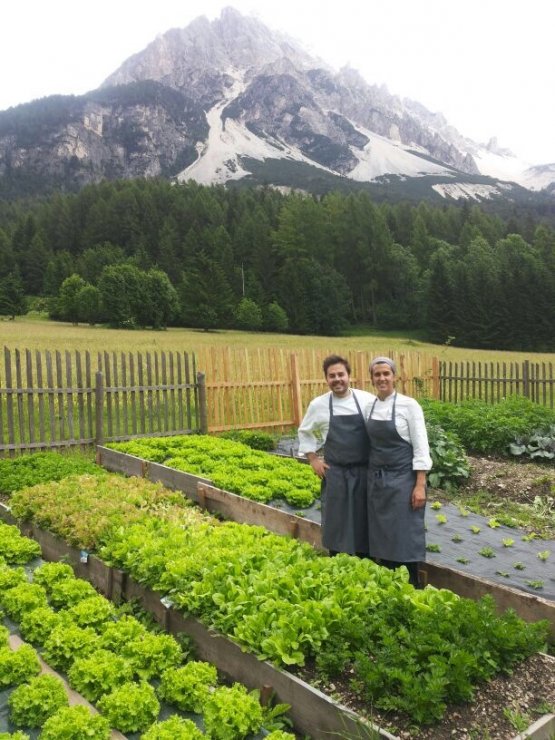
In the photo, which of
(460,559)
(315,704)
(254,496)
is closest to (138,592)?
(315,704)

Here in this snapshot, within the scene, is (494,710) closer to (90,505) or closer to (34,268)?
(90,505)

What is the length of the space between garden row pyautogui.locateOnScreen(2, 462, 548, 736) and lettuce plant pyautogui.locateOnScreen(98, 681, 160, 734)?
2.21 feet

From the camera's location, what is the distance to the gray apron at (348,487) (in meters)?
5.12

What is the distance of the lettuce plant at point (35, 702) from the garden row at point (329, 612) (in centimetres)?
106

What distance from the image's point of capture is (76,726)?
3143mm

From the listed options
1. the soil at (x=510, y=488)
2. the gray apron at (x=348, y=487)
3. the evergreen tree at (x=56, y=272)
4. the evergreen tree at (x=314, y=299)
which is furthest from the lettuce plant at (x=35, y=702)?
the evergreen tree at (x=56, y=272)

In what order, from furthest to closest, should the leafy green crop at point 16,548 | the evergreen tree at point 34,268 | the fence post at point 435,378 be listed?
Answer: the evergreen tree at point 34,268
the fence post at point 435,378
the leafy green crop at point 16,548

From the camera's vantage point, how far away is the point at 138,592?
4988 mm

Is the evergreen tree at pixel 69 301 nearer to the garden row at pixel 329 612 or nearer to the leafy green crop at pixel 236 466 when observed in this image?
the leafy green crop at pixel 236 466

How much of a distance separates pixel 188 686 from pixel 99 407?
8.54m

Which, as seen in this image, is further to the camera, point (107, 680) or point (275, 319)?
point (275, 319)

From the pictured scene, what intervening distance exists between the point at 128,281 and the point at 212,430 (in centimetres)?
5077

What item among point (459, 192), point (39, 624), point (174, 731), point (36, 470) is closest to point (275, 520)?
point (39, 624)

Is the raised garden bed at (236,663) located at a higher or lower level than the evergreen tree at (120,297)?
lower
